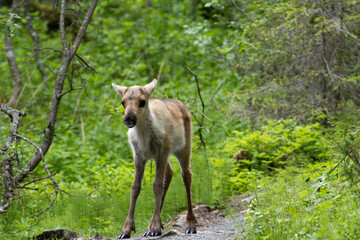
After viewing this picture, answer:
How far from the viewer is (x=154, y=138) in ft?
22.3

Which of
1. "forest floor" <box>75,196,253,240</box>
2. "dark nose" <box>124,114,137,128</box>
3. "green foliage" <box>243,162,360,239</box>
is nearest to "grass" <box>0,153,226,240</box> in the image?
"forest floor" <box>75,196,253,240</box>

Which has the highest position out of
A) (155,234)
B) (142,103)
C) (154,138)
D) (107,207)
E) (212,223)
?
(142,103)

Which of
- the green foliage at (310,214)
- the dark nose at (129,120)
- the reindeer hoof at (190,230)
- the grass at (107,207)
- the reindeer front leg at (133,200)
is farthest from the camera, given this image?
the grass at (107,207)

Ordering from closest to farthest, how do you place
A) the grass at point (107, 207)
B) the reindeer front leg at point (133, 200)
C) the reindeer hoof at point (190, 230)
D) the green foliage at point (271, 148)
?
the reindeer front leg at point (133, 200), the reindeer hoof at point (190, 230), the grass at point (107, 207), the green foliage at point (271, 148)

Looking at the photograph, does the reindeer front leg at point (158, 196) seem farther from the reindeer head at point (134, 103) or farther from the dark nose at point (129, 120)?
the dark nose at point (129, 120)

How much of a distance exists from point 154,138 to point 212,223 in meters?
1.84

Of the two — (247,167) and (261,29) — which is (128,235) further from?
(261,29)

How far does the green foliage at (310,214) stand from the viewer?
457cm

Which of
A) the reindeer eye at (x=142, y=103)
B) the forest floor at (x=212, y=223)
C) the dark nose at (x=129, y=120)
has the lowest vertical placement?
the forest floor at (x=212, y=223)

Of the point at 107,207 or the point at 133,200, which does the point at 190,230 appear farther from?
the point at 107,207

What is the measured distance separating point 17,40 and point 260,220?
1697cm

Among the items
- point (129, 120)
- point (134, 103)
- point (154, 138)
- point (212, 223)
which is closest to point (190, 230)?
point (212, 223)

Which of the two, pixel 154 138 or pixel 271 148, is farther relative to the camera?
pixel 271 148

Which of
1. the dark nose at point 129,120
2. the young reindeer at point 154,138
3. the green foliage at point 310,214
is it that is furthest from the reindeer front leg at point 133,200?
the green foliage at point 310,214
